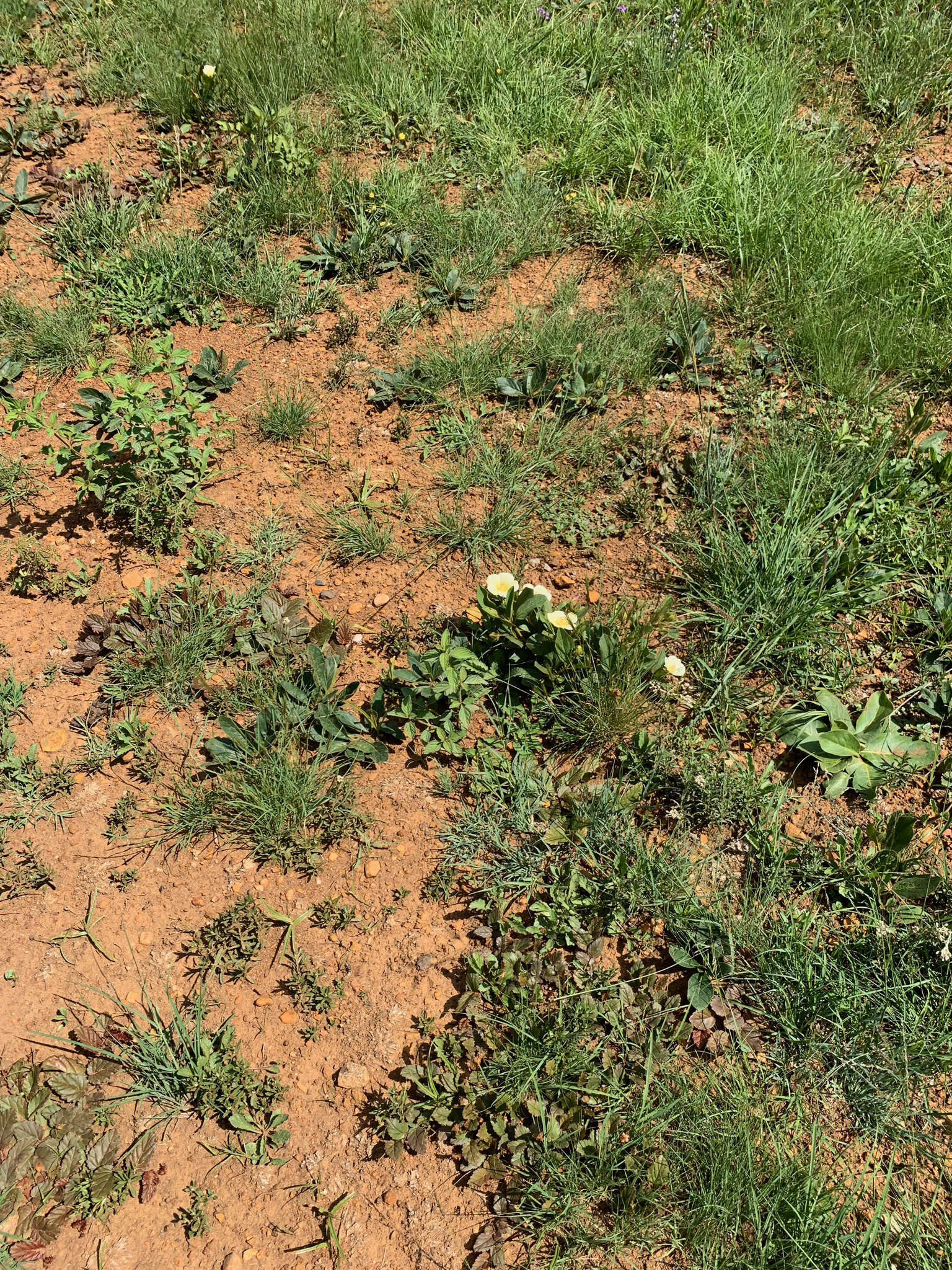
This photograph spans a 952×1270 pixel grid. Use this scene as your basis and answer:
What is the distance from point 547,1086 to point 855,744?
1306 mm

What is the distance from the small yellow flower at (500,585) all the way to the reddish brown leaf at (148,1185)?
1.72 meters

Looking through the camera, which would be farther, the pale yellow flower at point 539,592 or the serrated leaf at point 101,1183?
the pale yellow flower at point 539,592

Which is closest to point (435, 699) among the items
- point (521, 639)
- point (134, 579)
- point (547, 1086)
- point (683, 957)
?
point (521, 639)

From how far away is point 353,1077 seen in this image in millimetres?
2320

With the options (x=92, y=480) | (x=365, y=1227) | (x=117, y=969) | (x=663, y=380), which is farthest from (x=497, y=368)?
(x=365, y=1227)

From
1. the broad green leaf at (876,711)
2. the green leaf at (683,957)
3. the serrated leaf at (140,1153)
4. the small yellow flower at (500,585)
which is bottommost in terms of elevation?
the serrated leaf at (140,1153)

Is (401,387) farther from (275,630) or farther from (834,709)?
(834,709)

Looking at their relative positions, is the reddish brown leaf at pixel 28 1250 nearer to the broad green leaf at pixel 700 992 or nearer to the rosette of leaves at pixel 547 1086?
the rosette of leaves at pixel 547 1086

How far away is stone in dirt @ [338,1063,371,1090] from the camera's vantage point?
231 centimetres

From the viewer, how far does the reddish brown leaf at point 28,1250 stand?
2.11 m

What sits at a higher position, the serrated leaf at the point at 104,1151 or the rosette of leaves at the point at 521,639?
the rosette of leaves at the point at 521,639

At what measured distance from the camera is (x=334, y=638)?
3.10 m

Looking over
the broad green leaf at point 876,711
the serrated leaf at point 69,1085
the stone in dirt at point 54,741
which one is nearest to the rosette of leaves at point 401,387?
the stone in dirt at point 54,741

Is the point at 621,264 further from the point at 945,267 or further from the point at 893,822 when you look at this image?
the point at 893,822
